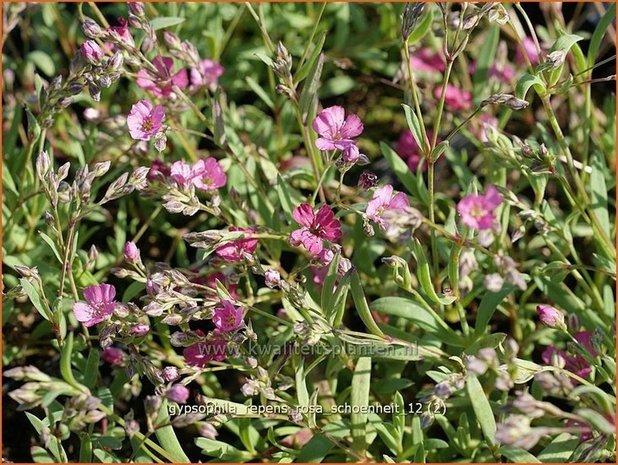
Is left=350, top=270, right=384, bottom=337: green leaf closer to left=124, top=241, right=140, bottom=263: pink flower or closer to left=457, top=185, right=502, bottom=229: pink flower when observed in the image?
left=457, top=185, right=502, bottom=229: pink flower

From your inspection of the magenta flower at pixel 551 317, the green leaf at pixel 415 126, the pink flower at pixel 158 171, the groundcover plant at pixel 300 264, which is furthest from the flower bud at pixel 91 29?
the magenta flower at pixel 551 317

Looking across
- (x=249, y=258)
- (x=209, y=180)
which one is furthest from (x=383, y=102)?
(x=249, y=258)

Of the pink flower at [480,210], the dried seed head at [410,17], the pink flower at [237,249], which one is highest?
the dried seed head at [410,17]

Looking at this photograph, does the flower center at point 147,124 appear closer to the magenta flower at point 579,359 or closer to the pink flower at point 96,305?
the pink flower at point 96,305

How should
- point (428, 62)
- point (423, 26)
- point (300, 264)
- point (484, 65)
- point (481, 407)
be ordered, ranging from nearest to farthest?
point (481, 407) < point (423, 26) < point (300, 264) < point (484, 65) < point (428, 62)

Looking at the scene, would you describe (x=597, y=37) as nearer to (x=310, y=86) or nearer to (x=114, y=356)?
(x=310, y=86)

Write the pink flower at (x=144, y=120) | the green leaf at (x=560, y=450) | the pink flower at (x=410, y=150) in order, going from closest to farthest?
the green leaf at (x=560, y=450) < the pink flower at (x=144, y=120) < the pink flower at (x=410, y=150)

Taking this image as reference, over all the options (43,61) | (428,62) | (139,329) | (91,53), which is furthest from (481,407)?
(43,61)

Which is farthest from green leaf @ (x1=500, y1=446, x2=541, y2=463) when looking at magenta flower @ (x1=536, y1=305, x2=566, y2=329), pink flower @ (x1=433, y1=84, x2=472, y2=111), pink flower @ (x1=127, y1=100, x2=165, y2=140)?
pink flower @ (x1=433, y1=84, x2=472, y2=111)
